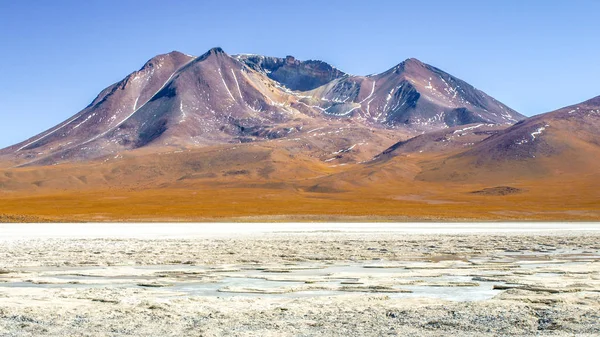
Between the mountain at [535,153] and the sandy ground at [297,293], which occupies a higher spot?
the mountain at [535,153]

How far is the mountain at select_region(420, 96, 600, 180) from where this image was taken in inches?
6127

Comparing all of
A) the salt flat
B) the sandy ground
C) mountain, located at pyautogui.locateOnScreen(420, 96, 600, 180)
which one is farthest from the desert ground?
the sandy ground

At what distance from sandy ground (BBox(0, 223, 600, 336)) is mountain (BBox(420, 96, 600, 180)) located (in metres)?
135

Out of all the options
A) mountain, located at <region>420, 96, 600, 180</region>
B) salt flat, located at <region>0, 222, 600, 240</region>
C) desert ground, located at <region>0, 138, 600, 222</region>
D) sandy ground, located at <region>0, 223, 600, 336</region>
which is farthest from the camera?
mountain, located at <region>420, 96, 600, 180</region>

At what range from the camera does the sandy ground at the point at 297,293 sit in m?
10.5

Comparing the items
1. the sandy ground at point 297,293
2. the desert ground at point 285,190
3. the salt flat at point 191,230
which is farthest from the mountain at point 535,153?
the sandy ground at point 297,293

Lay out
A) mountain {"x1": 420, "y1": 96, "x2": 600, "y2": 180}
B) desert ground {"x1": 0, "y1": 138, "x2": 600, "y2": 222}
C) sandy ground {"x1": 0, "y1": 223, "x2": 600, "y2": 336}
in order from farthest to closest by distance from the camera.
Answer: mountain {"x1": 420, "y1": 96, "x2": 600, "y2": 180}
desert ground {"x1": 0, "y1": 138, "x2": 600, "y2": 222}
sandy ground {"x1": 0, "y1": 223, "x2": 600, "y2": 336}

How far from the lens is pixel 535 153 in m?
165

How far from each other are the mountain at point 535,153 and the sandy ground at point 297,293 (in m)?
135

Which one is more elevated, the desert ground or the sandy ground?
the desert ground

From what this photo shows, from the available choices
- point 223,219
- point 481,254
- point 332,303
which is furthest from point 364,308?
point 223,219

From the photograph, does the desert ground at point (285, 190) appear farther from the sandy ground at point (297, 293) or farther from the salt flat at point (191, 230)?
the sandy ground at point (297, 293)

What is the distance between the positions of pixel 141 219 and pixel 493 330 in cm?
5607

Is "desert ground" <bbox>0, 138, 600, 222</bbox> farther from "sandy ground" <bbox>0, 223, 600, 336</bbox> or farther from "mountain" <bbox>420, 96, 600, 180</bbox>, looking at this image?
"sandy ground" <bbox>0, 223, 600, 336</bbox>
